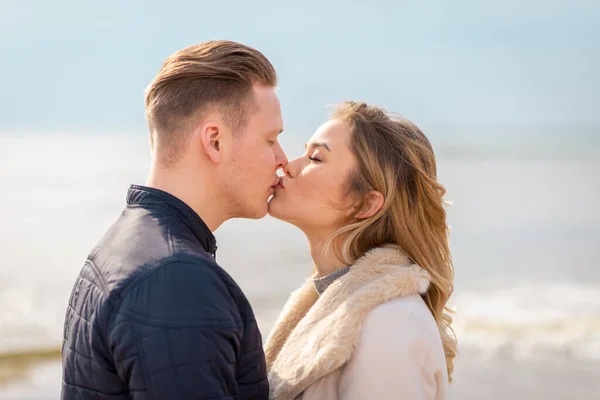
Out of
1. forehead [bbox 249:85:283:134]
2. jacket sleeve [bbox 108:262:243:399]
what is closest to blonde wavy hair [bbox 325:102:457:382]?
forehead [bbox 249:85:283:134]

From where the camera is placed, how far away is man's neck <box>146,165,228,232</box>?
2.29 metres

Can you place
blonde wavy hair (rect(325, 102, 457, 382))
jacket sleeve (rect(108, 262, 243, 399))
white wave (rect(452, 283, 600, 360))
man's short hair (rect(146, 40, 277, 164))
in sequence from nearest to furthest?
1. jacket sleeve (rect(108, 262, 243, 399))
2. man's short hair (rect(146, 40, 277, 164))
3. blonde wavy hair (rect(325, 102, 457, 382))
4. white wave (rect(452, 283, 600, 360))

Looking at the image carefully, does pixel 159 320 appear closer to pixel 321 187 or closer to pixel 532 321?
pixel 321 187

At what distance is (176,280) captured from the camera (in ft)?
6.31

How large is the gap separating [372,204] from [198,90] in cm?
87


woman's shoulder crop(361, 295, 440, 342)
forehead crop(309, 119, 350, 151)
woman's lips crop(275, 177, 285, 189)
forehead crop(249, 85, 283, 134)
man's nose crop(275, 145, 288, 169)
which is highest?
forehead crop(249, 85, 283, 134)

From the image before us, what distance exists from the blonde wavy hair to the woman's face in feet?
0.12

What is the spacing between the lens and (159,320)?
6.12ft

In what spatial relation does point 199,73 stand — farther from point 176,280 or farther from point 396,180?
point 396,180

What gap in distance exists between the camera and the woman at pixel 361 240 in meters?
2.57

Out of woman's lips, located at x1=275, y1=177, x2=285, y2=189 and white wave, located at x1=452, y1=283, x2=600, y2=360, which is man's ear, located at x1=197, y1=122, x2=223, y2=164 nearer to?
woman's lips, located at x1=275, y1=177, x2=285, y2=189

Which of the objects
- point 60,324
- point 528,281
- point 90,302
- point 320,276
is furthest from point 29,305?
point 90,302

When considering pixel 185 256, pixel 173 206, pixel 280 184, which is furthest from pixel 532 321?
pixel 185 256

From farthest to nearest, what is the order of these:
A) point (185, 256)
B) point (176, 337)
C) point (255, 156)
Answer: point (255, 156) < point (185, 256) < point (176, 337)
